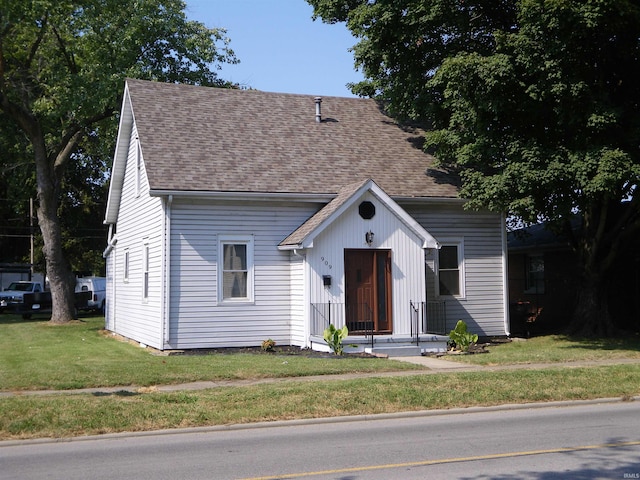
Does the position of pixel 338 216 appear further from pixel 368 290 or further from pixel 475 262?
pixel 475 262

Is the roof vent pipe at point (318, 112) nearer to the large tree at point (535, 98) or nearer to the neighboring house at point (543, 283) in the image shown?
the large tree at point (535, 98)

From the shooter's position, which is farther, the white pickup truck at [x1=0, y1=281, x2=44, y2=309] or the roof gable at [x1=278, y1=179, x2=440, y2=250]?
the white pickup truck at [x1=0, y1=281, x2=44, y2=309]

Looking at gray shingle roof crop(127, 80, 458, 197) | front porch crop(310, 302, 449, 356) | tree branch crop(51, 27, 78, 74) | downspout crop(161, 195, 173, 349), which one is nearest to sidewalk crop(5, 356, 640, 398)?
front porch crop(310, 302, 449, 356)

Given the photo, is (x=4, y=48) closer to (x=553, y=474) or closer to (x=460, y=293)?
(x=460, y=293)

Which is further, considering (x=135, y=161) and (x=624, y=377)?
(x=135, y=161)

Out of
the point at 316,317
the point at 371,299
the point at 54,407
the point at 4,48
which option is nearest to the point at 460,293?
the point at 371,299

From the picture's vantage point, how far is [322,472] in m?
7.95

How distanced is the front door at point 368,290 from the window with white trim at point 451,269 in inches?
108

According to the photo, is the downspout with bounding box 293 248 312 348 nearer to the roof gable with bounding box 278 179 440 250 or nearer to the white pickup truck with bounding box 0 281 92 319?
the roof gable with bounding box 278 179 440 250

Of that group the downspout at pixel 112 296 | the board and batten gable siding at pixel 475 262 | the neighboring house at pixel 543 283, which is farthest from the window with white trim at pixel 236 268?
the neighboring house at pixel 543 283

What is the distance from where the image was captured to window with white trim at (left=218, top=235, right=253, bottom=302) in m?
19.9

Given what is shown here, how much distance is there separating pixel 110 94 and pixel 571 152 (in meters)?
20.5

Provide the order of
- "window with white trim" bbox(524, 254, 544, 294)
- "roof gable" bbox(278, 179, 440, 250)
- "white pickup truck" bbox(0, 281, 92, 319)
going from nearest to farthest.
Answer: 1. "roof gable" bbox(278, 179, 440, 250)
2. "window with white trim" bbox(524, 254, 544, 294)
3. "white pickup truck" bbox(0, 281, 92, 319)

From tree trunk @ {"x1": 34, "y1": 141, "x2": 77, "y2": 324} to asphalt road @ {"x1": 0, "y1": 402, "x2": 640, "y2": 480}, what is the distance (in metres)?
23.6
